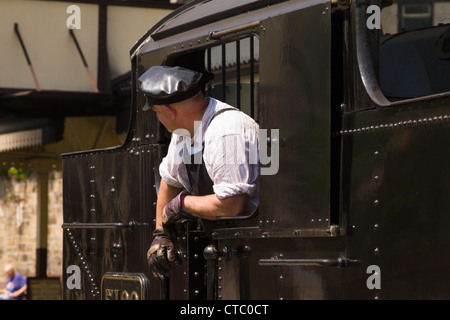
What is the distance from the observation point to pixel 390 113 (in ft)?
12.4

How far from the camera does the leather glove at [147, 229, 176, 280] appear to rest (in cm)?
487

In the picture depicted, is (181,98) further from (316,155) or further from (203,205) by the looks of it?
(316,155)

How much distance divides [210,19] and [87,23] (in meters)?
8.86

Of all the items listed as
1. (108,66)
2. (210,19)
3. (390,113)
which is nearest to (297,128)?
(390,113)

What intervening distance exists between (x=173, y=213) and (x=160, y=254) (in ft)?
1.06

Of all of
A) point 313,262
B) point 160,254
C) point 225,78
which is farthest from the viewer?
point 225,78

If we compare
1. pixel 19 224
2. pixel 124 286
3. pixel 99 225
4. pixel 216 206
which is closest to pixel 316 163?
pixel 216 206

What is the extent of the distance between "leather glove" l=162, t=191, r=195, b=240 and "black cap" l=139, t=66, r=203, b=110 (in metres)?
0.45

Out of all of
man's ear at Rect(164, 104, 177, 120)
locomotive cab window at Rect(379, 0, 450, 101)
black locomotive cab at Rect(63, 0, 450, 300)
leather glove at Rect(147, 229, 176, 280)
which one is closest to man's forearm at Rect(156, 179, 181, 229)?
Result: leather glove at Rect(147, 229, 176, 280)

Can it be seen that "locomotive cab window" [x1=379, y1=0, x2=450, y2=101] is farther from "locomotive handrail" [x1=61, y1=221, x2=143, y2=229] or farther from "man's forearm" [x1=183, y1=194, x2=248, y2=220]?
"locomotive handrail" [x1=61, y1=221, x2=143, y2=229]

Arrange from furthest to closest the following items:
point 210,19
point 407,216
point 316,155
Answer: point 210,19
point 316,155
point 407,216

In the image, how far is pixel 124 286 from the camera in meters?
5.44

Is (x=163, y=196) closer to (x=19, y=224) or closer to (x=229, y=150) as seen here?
(x=229, y=150)
